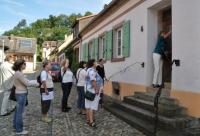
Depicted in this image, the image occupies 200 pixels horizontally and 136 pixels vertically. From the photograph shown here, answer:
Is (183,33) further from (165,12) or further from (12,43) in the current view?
(12,43)

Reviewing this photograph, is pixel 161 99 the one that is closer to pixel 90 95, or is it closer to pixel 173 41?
pixel 173 41

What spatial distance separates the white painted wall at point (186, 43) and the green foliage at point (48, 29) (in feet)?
302

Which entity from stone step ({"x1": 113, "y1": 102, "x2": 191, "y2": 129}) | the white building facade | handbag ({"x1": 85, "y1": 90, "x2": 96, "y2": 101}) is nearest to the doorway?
the white building facade

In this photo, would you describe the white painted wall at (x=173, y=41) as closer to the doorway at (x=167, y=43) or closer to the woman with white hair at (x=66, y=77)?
the doorway at (x=167, y=43)

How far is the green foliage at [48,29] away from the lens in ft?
359

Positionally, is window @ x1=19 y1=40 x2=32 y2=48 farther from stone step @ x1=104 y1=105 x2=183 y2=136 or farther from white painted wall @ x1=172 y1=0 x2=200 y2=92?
white painted wall @ x1=172 y1=0 x2=200 y2=92

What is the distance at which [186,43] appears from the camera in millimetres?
7957

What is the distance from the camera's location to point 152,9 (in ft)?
34.7

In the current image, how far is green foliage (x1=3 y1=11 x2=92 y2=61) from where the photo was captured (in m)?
109

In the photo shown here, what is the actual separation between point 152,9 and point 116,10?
405 cm

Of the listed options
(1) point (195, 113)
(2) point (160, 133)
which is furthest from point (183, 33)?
(2) point (160, 133)

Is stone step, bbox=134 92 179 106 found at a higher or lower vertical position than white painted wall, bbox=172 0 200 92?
lower

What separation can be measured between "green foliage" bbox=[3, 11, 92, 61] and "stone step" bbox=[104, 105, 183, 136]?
296ft

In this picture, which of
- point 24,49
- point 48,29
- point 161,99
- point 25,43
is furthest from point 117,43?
point 48,29
